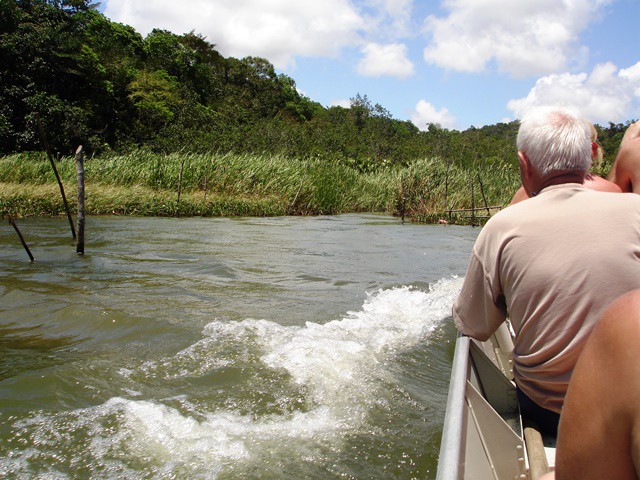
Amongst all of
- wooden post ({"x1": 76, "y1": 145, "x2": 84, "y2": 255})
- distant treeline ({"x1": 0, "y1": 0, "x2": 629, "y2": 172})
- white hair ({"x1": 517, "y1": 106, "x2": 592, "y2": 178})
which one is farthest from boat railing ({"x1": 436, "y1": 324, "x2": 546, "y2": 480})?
distant treeline ({"x1": 0, "y1": 0, "x2": 629, "y2": 172})

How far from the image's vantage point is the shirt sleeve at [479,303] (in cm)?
202

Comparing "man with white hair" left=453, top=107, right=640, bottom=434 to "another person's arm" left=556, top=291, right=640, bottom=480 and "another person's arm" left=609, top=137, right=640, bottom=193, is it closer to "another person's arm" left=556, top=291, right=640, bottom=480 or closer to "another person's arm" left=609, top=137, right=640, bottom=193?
"another person's arm" left=556, top=291, right=640, bottom=480

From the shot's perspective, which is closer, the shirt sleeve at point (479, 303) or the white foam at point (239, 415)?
the shirt sleeve at point (479, 303)

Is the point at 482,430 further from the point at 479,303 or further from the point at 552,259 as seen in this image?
the point at 552,259

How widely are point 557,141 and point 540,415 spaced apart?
997 millimetres

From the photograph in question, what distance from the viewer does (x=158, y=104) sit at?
3303 centimetres

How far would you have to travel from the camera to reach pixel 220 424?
11.2 feet

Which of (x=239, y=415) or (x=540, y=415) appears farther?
(x=239, y=415)

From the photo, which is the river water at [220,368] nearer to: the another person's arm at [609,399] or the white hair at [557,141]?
the white hair at [557,141]

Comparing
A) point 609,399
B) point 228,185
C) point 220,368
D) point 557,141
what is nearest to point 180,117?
point 228,185

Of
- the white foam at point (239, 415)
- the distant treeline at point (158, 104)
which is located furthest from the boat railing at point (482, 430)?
the distant treeline at point (158, 104)

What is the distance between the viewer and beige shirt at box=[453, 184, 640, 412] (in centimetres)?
170

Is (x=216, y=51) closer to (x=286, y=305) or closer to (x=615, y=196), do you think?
(x=286, y=305)

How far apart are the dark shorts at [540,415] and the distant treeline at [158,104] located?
66.1 ft
